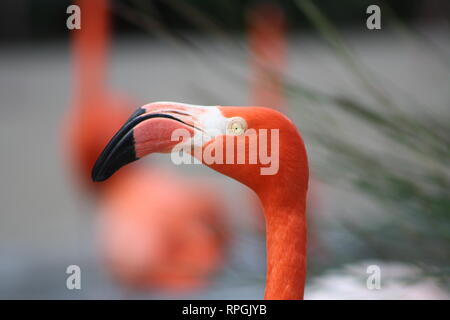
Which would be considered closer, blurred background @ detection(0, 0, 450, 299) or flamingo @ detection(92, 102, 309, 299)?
flamingo @ detection(92, 102, 309, 299)

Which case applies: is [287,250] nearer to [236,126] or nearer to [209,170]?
[236,126]

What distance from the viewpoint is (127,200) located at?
9.38ft

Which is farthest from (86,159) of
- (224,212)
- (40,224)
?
(40,224)

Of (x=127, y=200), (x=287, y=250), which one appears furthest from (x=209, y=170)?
(x=287, y=250)

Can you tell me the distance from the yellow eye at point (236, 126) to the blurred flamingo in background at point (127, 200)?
1.82 m

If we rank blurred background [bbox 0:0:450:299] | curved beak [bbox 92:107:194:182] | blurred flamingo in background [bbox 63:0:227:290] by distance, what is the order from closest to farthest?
curved beak [bbox 92:107:194:182], blurred background [bbox 0:0:450:299], blurred flamingo in background [bbox 63:0:227:290]

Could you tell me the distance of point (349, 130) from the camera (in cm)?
103

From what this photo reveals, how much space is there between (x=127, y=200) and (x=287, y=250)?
85.9 inches

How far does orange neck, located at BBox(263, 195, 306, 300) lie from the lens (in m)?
0.72

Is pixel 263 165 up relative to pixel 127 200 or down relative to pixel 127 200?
down

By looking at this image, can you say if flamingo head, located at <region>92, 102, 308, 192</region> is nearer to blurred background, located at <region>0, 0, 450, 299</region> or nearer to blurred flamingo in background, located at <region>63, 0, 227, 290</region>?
blurred background, located at <region>0, 0, 450, 299</region>

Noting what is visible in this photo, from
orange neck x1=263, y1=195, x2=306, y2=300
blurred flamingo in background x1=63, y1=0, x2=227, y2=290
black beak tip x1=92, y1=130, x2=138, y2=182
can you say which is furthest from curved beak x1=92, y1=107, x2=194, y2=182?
blurred flamingo in background x1=63, y1=0, x2=227, y2=290

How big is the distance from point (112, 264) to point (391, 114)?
2.16 metres
